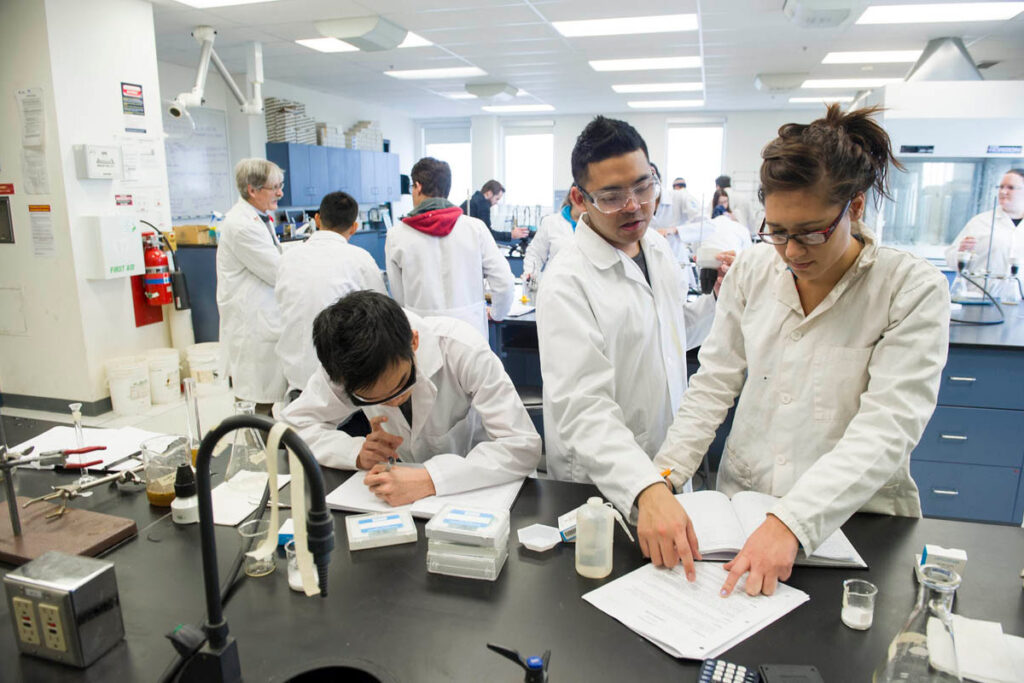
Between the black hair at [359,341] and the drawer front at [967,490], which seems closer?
the black hair at [359,341]

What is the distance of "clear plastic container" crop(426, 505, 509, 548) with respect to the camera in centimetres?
108

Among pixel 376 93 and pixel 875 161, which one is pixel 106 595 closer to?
pixel 875 161

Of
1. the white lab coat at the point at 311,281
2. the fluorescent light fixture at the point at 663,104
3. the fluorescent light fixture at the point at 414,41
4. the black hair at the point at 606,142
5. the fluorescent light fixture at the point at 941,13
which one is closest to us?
the black hair at the point at 606,142

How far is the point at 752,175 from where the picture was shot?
9.73m

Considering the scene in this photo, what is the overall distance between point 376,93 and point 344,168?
3.94ft

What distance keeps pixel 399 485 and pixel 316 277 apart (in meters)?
1.79

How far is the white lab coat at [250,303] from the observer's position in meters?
3.47

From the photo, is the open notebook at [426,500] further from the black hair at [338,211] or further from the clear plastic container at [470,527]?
the black hair at [338,211]

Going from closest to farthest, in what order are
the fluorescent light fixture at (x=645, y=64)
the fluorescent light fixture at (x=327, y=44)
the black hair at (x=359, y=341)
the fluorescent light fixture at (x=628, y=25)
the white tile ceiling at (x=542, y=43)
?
the black hair at (x=359, y=341), the white tile ceiling at (x=542, y=43), the fluorescent light fixture at (x=628, y=25), the fluorescent light fixture at (x=327, y=44), the fluorescent light fixture at (x=645, y=64)

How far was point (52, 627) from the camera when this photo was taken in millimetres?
901

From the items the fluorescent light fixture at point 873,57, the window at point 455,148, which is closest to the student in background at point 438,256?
the fluorescent light fixture at point 873,57

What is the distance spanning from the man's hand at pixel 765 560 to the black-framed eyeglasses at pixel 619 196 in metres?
0.74

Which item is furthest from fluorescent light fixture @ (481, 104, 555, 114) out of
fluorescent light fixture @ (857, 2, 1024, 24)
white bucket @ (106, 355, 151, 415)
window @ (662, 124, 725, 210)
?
white bucket @ (106, 355, 151, 415)

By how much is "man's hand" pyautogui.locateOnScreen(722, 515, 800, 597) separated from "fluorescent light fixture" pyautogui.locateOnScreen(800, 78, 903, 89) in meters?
7.27
